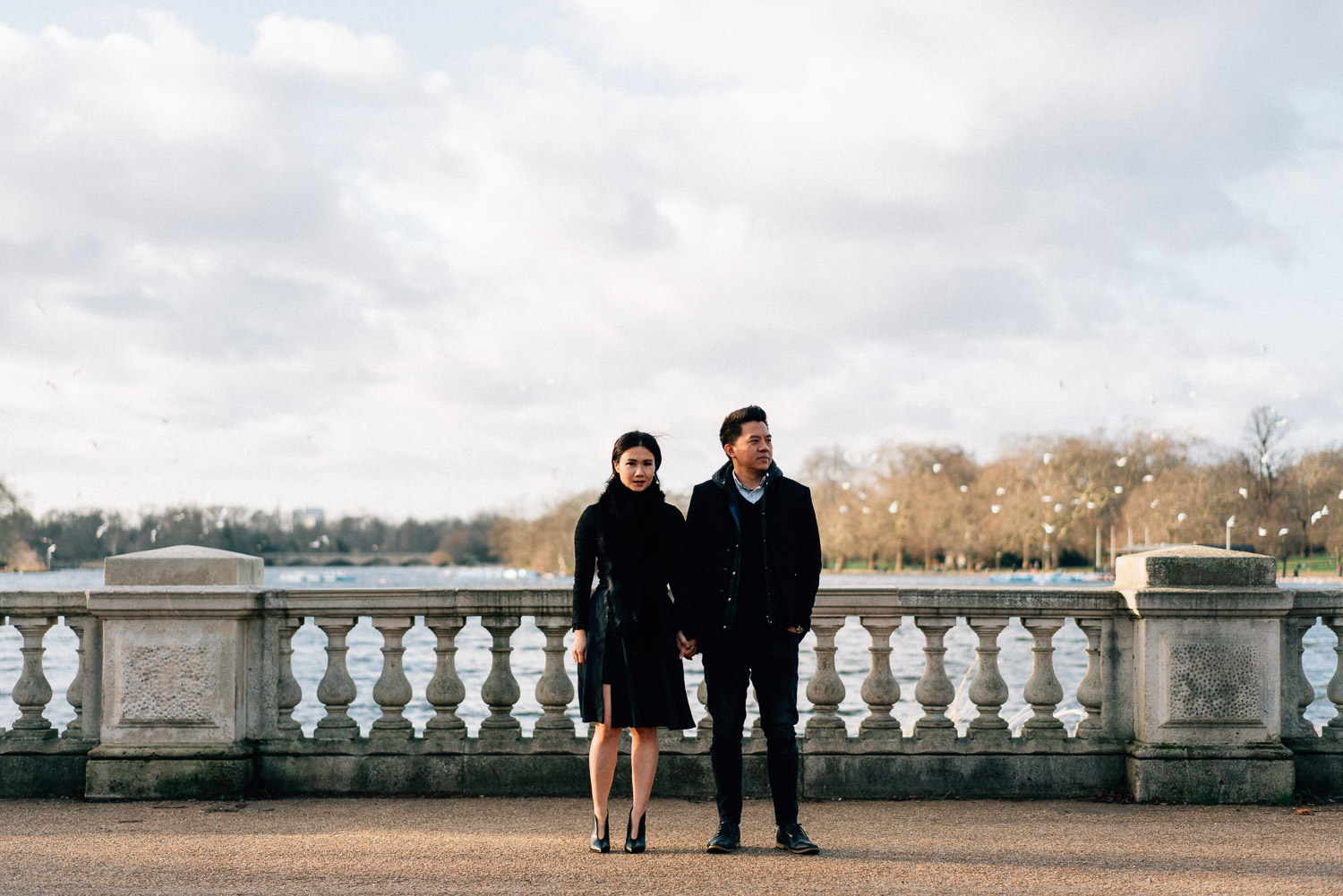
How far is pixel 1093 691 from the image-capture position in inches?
261

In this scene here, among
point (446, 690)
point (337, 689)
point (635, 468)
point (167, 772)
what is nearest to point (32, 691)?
point (167, 772)

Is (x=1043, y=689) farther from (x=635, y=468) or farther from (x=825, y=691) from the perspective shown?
(x=635, y=468)

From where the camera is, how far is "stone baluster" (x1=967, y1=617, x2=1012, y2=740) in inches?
262

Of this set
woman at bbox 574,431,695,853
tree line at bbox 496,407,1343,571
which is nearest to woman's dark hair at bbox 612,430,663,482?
woman at bbox 574,431,695,853

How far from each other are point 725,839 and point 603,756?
24.8 inches

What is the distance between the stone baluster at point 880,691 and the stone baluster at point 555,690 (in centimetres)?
158

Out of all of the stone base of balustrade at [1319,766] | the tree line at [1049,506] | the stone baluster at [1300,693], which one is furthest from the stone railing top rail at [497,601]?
the tree line at [1049,506]

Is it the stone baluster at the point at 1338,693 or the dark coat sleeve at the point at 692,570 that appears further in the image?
the stone baluster at the point at 1338,693

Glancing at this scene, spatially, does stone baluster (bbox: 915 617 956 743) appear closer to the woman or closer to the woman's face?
the woman

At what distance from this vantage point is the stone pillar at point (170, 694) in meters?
6.40

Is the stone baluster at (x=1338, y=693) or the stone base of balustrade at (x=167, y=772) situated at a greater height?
the stone baluster at (x=1338, y=693)

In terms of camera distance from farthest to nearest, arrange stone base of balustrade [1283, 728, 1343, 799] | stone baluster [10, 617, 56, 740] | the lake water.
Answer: the lake water < stone baluster [10, 617, 56, 740] < stone base of balustrade [1283, 728, 1343, 799]

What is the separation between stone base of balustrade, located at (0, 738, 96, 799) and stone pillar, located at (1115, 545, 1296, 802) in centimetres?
556

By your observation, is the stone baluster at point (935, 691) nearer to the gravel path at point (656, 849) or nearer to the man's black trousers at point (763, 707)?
the gravel path at point (656, 849)
